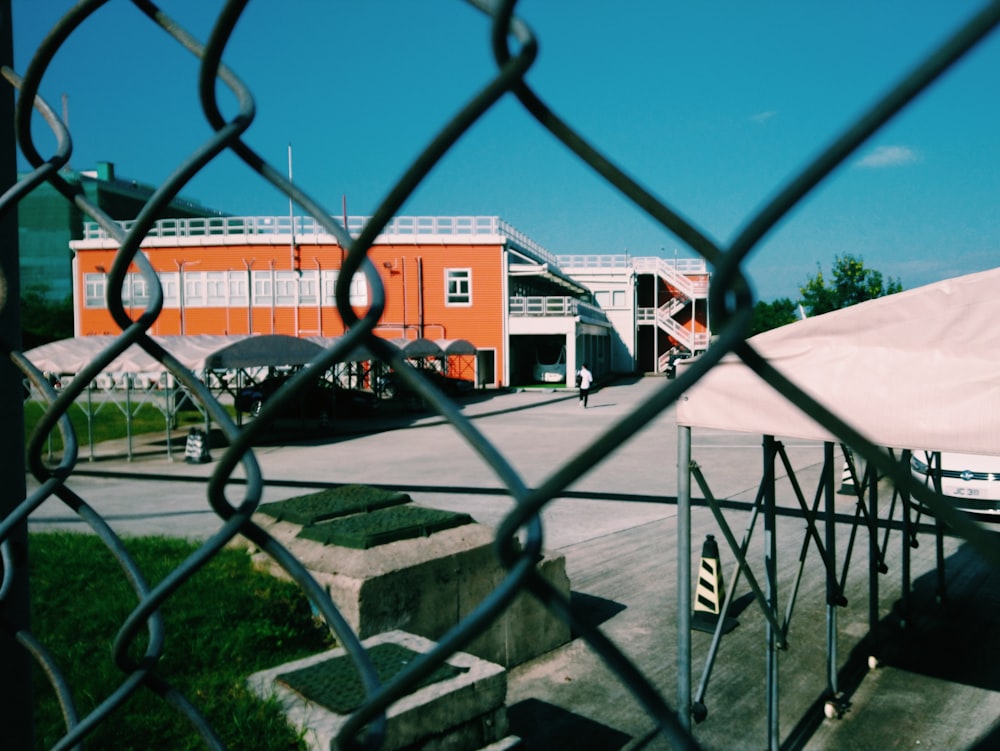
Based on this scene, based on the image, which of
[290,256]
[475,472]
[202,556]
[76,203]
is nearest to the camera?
[202,556]

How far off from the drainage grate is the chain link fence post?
92.4 inches

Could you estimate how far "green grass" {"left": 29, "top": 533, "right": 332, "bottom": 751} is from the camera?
3.43 meters

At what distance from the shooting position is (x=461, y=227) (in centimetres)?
3697

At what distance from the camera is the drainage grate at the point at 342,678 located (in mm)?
3537

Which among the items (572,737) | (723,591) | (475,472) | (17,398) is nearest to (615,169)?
(17,398)

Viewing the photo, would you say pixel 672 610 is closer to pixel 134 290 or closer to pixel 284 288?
pixel 134 290

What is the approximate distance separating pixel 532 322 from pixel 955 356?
3381 centimetres

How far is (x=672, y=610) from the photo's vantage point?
267 inches

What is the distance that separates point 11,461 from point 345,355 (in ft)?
2.74

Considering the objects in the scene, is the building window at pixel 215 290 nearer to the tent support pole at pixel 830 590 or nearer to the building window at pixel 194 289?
the building window at pixel 194 289

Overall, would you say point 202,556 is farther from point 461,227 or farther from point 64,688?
point 461,227

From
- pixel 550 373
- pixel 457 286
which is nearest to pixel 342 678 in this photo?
pixel 457 286

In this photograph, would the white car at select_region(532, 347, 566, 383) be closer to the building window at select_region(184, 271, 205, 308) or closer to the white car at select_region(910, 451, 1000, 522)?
the building window at select_region(184, 271, 205, 308)

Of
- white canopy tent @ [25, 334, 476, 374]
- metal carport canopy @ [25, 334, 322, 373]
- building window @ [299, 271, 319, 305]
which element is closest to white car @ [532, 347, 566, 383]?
building window @ [299, 271, 319, 305]
